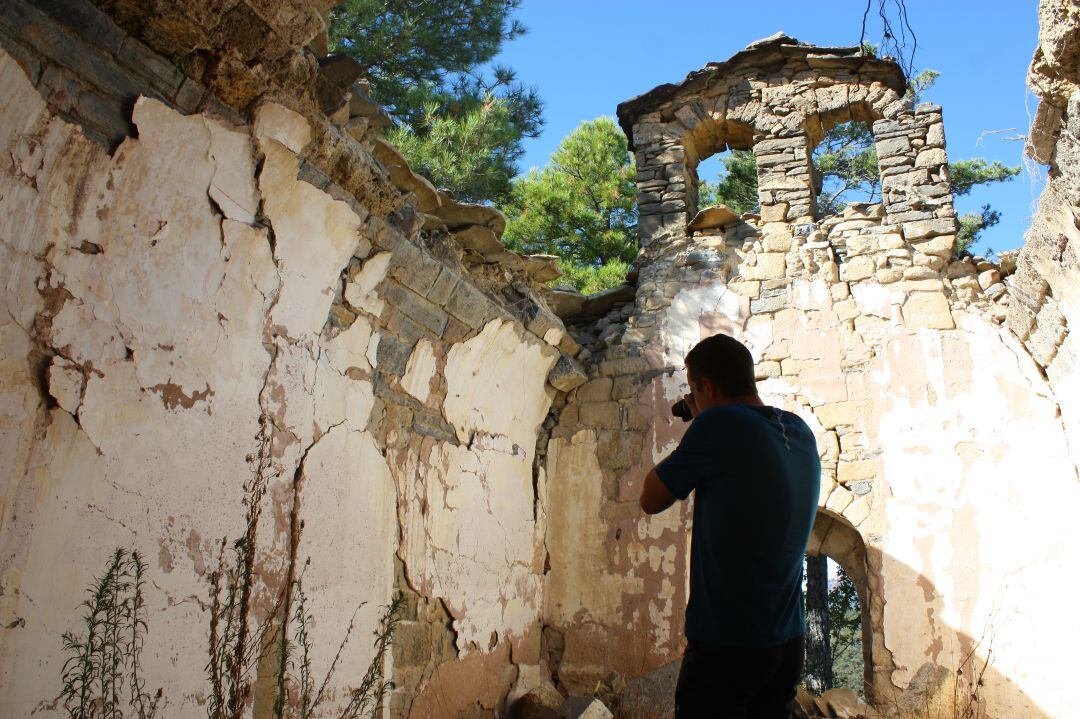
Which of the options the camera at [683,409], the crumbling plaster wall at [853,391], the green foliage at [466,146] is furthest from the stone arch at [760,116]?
the camera at [683,409]

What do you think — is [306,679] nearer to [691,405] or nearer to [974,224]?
[691,405]

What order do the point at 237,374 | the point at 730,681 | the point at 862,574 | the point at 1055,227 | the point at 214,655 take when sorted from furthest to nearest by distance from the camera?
the point at 862,574
the point at 1055,227
the point at 237,374
the point at 214,655
the point at 730,681

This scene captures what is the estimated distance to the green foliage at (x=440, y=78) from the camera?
31.1ft

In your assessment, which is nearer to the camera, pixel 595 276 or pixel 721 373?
pixel 721 373

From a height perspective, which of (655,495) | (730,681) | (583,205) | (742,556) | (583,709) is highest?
(583,205)

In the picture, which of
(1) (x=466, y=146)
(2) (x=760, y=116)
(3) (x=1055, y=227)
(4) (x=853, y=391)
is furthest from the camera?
(1) (x=466, y=146)

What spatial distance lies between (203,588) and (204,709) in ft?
1.37

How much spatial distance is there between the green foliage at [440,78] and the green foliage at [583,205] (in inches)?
59.7

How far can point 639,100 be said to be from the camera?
6.68 m

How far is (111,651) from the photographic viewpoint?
2.53 meters

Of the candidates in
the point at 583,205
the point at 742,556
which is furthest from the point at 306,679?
the point at 583,205

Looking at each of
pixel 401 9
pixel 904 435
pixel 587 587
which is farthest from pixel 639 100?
pixel 401 9

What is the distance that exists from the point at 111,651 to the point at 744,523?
196 cm

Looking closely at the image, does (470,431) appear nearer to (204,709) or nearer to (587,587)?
(587,587)
